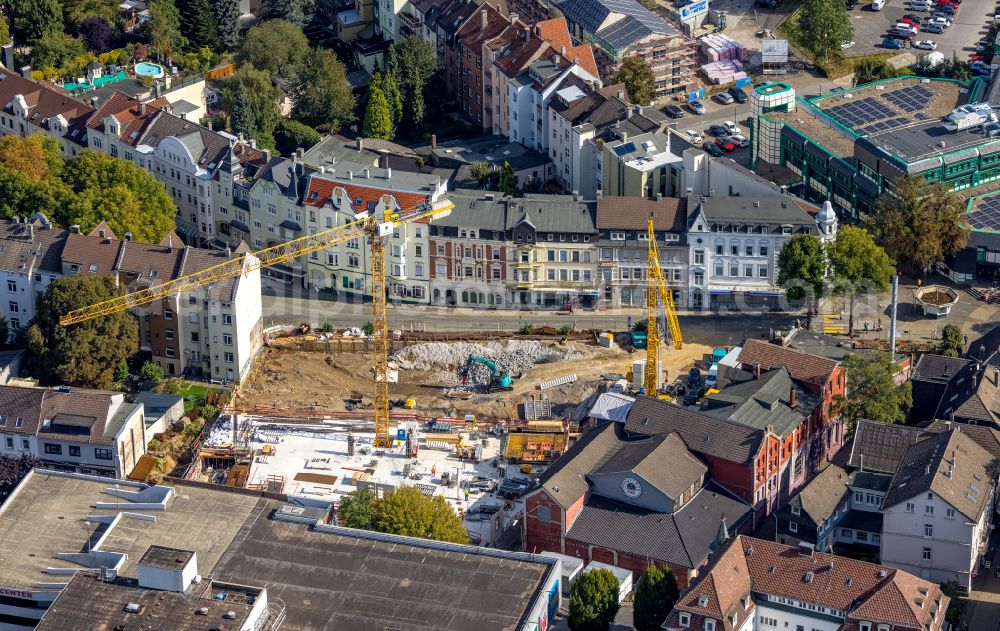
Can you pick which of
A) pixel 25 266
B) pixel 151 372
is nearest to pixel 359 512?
pixel 151 372

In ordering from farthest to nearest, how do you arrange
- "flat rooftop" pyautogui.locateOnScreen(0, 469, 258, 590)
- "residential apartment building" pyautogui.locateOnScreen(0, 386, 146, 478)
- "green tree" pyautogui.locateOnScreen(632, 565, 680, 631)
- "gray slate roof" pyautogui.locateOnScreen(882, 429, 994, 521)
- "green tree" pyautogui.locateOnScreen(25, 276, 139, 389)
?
"green tree" pyautogui.locateOnScreen(25, 276, 139, 389)
"residential apartment building" pyautogui.locateOnScreen(0, 386, 146, 478)
"gray slate roof" pyautogui.locateOnScreen(882, 429, 994, 521)
"flat rooftop" pyautogui.locateOnScreen(0, 469, 258, 590)
"green tree" pyautogui.locateOnScreen(632, 565, 680, 631)

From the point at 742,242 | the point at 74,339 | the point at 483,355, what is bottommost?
the point at 483,355

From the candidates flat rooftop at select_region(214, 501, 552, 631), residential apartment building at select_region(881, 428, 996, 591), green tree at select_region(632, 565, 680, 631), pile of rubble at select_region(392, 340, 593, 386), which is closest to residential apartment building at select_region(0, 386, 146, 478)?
flat rooftop at select_region(214, 501, 552, 631)

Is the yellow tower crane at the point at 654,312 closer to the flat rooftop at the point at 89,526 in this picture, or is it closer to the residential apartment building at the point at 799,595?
the residential apartment building at the point at 799,595

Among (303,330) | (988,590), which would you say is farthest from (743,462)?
(303,330)

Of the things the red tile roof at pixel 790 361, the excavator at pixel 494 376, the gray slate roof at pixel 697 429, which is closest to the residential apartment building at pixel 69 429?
the excavator at pixel 494 376

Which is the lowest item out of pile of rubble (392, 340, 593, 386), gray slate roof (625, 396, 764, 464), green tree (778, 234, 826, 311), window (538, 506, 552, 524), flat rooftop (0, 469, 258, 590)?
window (538, 506, 552, 524)

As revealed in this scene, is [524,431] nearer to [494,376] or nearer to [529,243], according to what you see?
[494,376]

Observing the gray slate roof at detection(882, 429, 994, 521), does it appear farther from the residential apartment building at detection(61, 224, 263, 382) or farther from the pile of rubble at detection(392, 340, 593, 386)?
the residential apartment building at detection(61, 224, 263, 382)
